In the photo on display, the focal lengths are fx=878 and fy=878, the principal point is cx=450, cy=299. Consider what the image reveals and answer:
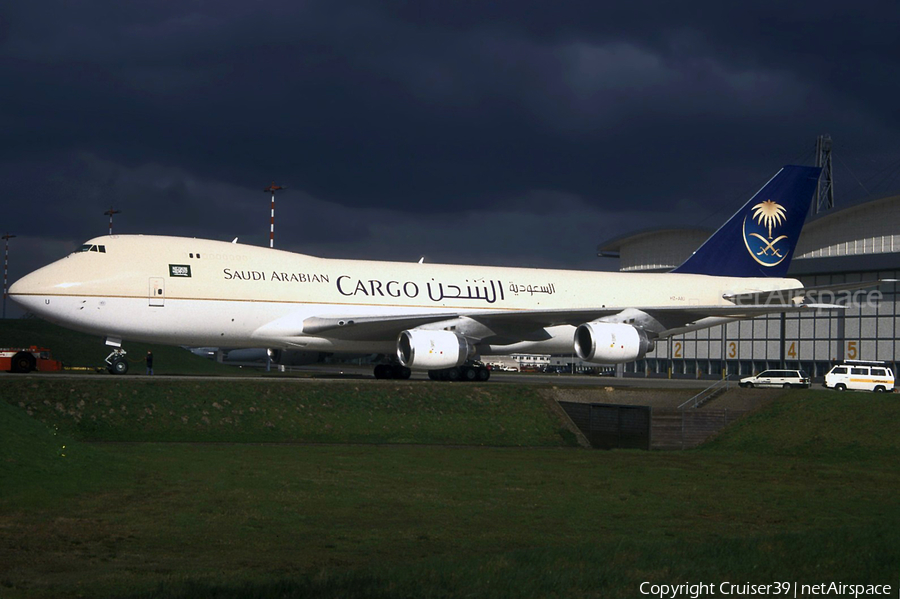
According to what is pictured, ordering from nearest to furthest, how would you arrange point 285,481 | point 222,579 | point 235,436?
point 222,579 → point 285,481 → point 235,436

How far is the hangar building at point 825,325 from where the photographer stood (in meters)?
53.1

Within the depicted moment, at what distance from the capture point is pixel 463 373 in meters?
32.7

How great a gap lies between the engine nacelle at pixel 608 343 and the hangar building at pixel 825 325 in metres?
25.4

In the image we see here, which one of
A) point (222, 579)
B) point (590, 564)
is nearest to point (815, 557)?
point (590, 564)

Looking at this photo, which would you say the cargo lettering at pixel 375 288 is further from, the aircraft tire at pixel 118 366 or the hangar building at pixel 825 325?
the hangar building at pixel 825 325

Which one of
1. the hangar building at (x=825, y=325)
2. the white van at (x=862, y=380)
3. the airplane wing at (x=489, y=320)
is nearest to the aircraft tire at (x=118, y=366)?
the airplane wing at (x=489, y=320)

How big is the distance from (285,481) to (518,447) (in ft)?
36.5

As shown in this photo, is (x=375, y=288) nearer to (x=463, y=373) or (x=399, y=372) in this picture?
(x=399, y=372)

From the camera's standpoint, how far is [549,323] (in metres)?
31.4

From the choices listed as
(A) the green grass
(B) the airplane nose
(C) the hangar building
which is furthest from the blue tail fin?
(B) the airplane nose

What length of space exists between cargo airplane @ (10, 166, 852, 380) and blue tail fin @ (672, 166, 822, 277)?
7.24 ft

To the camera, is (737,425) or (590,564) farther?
(737,425)

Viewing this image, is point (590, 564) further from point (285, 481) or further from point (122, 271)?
point (122, 271)

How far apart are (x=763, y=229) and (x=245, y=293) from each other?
22719 millimetres
